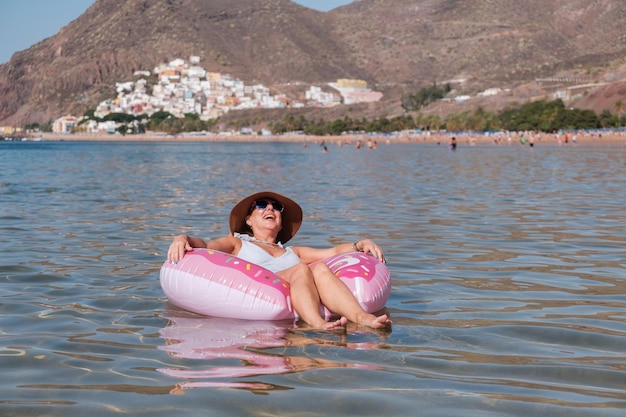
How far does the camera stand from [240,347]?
214 inches

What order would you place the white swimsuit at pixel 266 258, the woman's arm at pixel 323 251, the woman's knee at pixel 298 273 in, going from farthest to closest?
1. the woman's arm at pixel 323 251
2. the white swimsuit at pixel 266 258
3. the woman's knee at pixel 298 273

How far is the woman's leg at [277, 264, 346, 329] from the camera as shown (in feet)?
19.1

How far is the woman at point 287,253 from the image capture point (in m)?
5.99

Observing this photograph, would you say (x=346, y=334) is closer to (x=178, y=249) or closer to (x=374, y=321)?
(x=374, y=321)

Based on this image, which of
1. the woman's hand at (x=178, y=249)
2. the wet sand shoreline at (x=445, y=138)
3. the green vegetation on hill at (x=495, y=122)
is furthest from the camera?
the green vegetation on hill at (x=495, y=122)

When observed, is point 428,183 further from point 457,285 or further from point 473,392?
point 473,392

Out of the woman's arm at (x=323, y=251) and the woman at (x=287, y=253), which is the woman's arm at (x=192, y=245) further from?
the woman's arm at (x=323, y=251)

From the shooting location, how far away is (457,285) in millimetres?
8023

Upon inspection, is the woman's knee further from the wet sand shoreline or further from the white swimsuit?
the wet sand shoreline

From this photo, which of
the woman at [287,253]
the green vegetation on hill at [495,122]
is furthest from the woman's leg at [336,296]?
the green vegetation on hill at [495,122]

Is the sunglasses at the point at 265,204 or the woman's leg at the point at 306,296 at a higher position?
the sunglasses at the point at 265,204

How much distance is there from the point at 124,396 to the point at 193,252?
244 centimetres

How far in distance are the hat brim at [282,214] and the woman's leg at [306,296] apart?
2.84ft

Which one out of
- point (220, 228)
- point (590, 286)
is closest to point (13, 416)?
point (590, 286)
